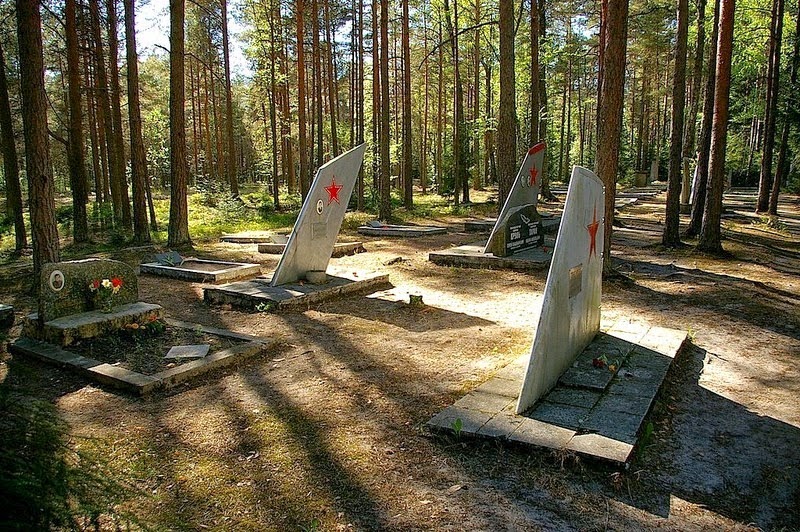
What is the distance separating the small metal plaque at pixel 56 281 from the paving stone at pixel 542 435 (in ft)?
15.5

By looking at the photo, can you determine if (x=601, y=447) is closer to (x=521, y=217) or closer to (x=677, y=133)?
(x=521, y=217)

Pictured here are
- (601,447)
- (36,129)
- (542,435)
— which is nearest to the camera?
(601,447)

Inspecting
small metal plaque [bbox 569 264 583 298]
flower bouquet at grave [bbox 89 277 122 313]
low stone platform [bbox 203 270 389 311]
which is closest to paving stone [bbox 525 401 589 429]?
small metal plaque [bbox 569 264 583 298]

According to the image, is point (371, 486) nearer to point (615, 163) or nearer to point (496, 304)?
point (496, 304)

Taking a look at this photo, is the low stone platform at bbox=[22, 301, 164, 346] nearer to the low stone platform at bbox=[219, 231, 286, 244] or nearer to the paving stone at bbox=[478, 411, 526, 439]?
the paving stone at bbox=[478, 411, 526, 439]

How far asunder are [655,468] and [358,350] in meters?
3.04

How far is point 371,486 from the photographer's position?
9.89ft

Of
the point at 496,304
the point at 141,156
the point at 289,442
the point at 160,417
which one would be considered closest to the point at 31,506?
the point at 289,442

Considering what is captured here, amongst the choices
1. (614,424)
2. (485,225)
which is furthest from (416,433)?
(485,225)

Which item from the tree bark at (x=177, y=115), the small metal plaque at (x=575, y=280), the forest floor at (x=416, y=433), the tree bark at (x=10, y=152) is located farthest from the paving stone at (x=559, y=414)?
the tree bark at (x=10, y=152)

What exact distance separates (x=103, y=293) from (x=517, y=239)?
6.96 meters

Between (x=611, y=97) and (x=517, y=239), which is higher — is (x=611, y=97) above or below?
above

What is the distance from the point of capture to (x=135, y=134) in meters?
12.2

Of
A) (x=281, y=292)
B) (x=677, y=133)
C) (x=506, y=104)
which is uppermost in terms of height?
(x=506, y=104)
